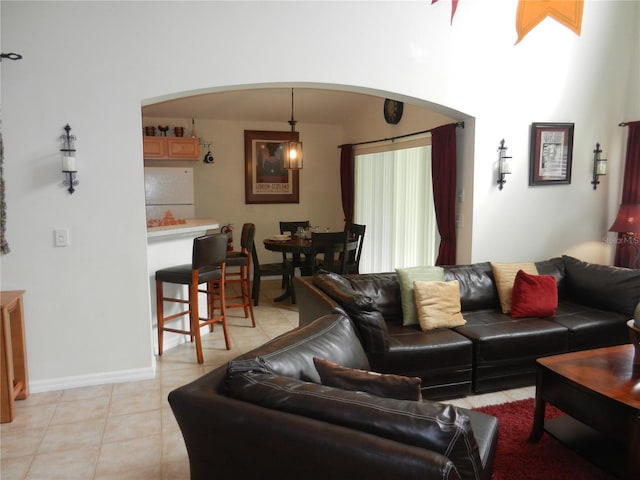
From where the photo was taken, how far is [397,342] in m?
2.97

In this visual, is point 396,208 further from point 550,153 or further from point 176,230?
point 176,230

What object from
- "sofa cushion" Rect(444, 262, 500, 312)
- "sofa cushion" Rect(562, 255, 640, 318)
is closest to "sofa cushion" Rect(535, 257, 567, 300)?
"sofa cushion" Rect(562, 255, 640, 318)

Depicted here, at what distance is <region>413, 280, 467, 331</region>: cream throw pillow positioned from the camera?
329 cm

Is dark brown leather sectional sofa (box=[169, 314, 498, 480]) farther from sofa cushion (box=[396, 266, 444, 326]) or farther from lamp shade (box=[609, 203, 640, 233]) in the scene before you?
lamp shade (box=[609, 203, 640, 233])

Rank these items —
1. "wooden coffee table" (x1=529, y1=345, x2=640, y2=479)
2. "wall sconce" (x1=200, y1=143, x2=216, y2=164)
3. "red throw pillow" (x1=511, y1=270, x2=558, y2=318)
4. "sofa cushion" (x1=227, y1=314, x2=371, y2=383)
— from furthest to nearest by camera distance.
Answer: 1. "wall sconce" (x1=200, y1=143, x2=216, y2=164)
2. "red throw pillow" (x1=511, y1=270, x2=558, y2=318)
3. "wooden coffee table" (x1=529, y1=345, x2=640, y2=479)
4. "sofa cushion" (x1=227, y1=314, x2=371, y2=383)

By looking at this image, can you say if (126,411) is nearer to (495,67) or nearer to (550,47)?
(495,67)

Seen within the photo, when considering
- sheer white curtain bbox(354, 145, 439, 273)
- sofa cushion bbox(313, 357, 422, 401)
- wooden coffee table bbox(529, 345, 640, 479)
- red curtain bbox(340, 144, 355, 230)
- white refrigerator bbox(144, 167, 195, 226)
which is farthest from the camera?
red curtain bbox(340, 144, 355, 230)

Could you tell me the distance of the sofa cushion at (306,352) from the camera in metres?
1.69

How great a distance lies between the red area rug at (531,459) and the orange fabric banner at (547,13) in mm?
3344

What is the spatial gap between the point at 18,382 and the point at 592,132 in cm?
538

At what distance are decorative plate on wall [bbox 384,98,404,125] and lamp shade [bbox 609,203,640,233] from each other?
8.57 ft

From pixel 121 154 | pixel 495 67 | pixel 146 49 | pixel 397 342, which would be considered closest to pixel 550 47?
pixel 495 67

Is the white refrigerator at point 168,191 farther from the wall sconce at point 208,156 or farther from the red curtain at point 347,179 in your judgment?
the red curtain at point 347,179

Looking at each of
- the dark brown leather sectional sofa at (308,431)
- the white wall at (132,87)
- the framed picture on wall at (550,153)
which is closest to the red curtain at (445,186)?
the white wall at (132,87)
